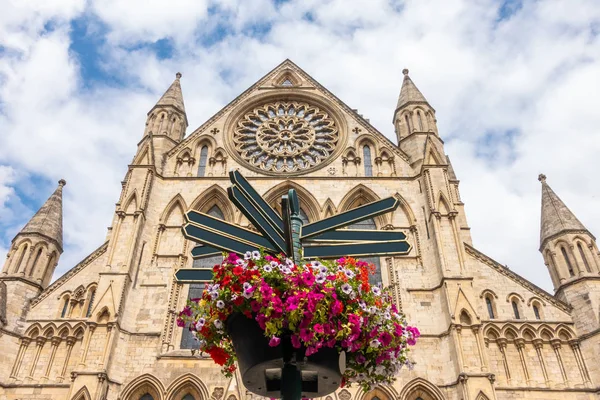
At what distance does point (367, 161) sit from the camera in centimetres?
2056

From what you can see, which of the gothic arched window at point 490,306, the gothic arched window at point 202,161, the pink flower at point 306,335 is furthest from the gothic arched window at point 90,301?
the pink flower at point 306,335

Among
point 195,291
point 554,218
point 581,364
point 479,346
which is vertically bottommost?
point 581,364

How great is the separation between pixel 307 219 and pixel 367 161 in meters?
3.72

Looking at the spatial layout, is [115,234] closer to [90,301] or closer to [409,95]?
[90,301]

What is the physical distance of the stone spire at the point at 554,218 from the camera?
57.2ft

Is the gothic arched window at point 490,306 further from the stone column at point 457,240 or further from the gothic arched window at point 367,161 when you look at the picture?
the gothic arched window at point 367,161

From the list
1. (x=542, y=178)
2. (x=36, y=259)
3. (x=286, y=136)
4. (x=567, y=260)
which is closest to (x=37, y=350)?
(x=36, y=259)

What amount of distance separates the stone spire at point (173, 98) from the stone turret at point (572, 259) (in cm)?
1538

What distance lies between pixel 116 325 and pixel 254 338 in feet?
40.1

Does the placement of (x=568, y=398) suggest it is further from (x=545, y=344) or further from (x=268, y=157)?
(x=268, y=157)

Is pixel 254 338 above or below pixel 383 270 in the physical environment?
below

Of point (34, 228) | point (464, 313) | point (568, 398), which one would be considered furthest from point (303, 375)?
point (34, 228)

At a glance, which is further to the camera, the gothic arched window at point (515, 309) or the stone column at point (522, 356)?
the gothic arched window at point (515, 309)

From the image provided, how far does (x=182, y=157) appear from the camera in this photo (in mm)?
20453
